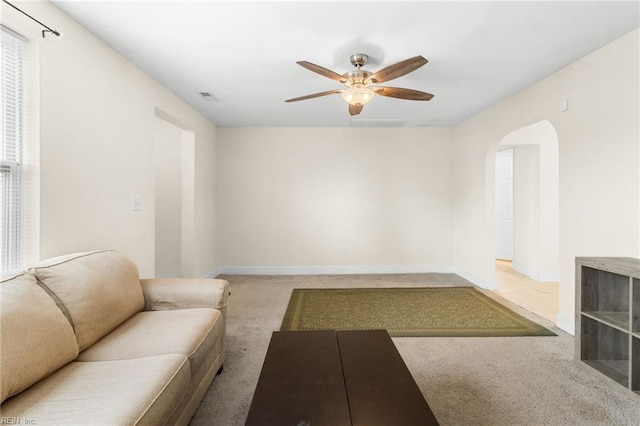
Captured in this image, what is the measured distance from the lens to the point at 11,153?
71.1 inches

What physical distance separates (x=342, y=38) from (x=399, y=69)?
515 mm

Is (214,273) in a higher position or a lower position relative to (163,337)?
lower

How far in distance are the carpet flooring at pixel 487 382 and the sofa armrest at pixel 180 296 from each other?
0.53 m

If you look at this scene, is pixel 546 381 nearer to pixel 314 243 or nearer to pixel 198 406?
pixel 198 406

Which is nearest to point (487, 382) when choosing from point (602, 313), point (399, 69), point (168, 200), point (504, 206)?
point (602, 313)

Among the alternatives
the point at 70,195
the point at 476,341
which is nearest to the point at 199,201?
the point at 70,195

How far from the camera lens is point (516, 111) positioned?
3.58 m

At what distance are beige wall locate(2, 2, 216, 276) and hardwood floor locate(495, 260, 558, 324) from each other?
173 inches

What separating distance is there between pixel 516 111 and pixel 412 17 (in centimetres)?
230

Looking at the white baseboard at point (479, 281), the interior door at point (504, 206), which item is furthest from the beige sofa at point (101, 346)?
the interior door at point (504, 206)

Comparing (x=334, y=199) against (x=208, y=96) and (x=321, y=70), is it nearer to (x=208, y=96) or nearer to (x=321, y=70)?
(x=208, y=96)

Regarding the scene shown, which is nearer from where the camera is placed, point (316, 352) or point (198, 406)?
point (316, 352)

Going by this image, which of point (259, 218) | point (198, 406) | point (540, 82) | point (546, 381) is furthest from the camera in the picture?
point (259, 218)

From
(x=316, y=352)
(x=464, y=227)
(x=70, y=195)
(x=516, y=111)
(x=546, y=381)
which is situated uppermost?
(x=516, y=111)
